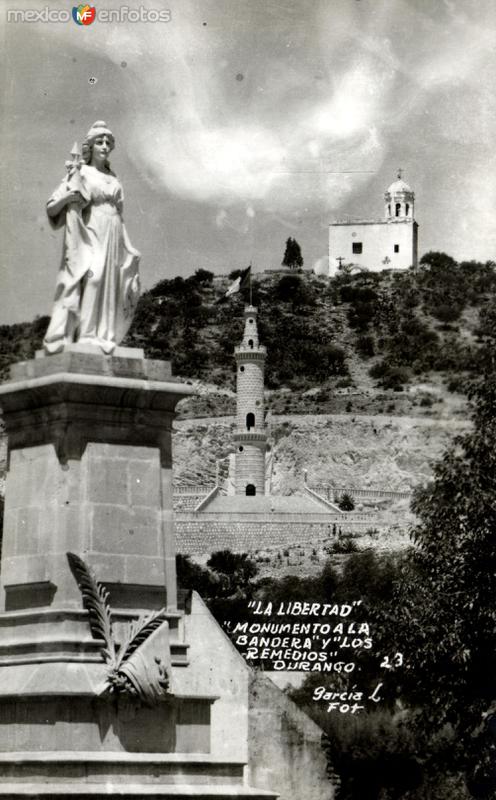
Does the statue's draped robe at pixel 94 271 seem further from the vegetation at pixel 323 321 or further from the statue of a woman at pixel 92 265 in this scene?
the vegetation at pixel 323 321

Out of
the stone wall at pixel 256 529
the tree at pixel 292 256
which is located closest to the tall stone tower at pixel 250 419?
the stone wall at pixel 256 529

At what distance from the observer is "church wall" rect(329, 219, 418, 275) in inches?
6929

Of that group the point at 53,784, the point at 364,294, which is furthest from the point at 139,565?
the point at 364,294

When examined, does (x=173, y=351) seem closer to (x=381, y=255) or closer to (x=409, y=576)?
(x=381, y=255)

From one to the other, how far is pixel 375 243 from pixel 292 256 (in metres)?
7.98

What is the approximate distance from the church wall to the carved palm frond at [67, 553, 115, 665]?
160365 millimetres

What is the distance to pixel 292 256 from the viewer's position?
7210 inches

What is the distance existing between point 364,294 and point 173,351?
20.0m

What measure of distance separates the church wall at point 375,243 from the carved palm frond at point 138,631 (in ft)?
525

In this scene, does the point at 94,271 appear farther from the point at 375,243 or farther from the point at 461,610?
the point at 375,243

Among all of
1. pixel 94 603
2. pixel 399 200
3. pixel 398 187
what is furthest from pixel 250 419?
pixel 94 603

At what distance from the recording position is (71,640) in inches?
548

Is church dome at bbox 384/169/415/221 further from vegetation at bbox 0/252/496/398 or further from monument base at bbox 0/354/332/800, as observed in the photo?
monument base at bbox 0/354/332/800

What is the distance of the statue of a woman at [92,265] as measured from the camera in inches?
580
